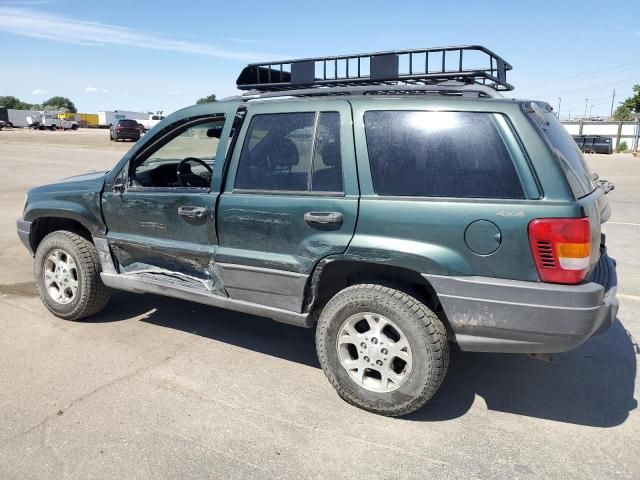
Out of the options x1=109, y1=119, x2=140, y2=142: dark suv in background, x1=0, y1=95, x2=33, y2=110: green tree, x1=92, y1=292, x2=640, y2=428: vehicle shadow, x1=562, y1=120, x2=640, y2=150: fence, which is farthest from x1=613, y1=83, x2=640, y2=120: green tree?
x1=0, y1=95, x2=33, y2=110: green tree

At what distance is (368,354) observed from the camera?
3.16m

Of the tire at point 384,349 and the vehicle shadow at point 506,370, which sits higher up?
the tire at point 384,349

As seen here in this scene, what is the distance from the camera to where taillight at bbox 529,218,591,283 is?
2.66 m

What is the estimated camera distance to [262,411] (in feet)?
10.4

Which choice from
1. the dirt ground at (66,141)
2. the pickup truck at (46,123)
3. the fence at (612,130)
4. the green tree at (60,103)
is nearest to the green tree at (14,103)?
the green tree at (60,103)

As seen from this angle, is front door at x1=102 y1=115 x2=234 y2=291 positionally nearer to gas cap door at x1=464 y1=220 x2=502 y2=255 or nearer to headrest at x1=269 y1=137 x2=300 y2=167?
headrest at x1=269 y1=137 x2=300 y2=167

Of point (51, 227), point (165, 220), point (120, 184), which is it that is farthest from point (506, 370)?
point (51, 227)

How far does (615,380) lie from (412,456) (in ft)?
5.67

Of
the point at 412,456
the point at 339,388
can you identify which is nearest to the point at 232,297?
the point at 339,388

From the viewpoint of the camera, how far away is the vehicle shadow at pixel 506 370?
10.6 ft

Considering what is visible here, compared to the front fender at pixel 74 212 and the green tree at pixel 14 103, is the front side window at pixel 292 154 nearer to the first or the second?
the front fender at pixel 74 212

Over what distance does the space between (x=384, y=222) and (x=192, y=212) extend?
1.42m

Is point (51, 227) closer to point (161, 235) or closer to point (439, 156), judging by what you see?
point (161, 235)

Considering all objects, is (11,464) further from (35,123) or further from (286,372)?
(35,123)
